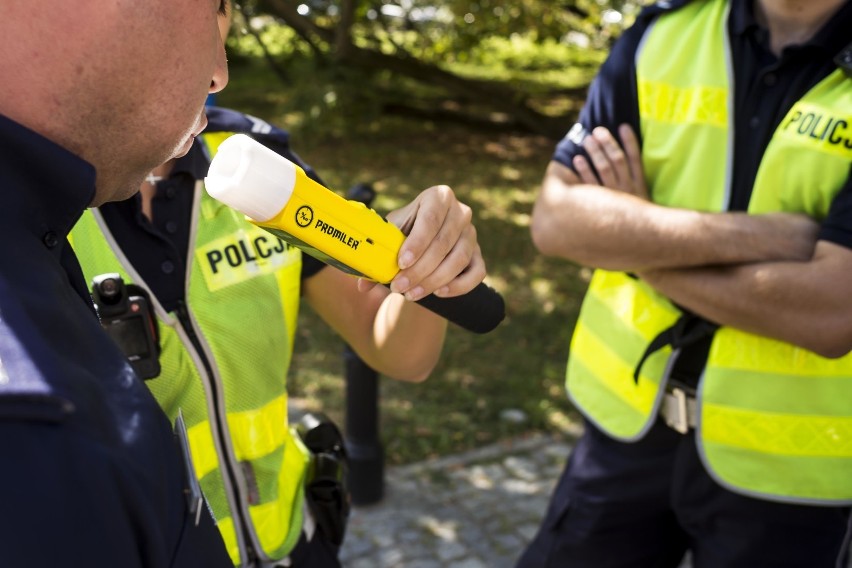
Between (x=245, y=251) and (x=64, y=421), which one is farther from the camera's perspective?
(x=245, y=251)

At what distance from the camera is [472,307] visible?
145 centimetres

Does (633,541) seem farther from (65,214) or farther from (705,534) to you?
(65,214)

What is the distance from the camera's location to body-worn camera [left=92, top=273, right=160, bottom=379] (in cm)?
150

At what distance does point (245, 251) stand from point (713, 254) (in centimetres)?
113

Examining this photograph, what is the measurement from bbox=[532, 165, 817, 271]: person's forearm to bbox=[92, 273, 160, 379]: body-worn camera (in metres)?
1.20

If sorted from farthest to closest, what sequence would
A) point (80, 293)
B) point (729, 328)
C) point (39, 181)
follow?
point (729, 328) < point (80, 293) < point (39, 181)

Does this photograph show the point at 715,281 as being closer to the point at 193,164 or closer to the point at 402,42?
the point at 193,164

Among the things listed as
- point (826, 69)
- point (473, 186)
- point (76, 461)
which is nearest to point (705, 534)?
point (826, 69)

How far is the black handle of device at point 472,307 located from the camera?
1.42 meters

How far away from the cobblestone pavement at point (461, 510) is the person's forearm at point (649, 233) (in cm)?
191

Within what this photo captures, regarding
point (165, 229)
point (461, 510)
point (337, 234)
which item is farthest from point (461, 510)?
point (337, 234)

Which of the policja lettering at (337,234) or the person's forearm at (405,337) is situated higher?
the policja lettering at (337,234)

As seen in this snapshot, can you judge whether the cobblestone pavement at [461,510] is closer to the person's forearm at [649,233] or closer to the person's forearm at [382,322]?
the person's forearm at [649,233]

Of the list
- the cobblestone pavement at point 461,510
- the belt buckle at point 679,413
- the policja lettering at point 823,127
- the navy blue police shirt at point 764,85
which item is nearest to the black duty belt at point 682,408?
the belt buckle at point 679,413
